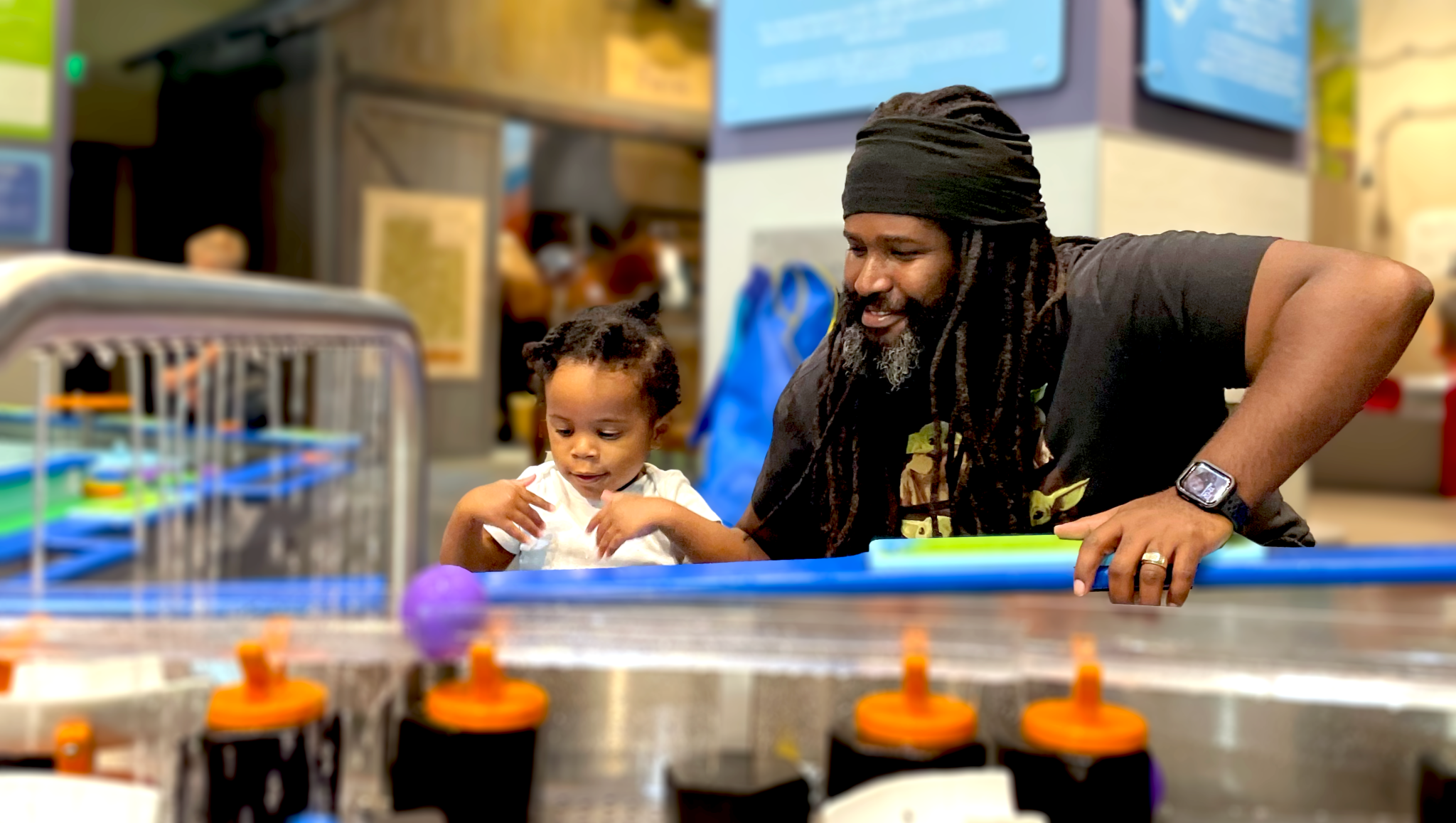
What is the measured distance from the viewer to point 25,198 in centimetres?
493

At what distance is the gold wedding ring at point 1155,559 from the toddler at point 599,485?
0.12 meters

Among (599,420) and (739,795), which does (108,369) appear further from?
(599,420)

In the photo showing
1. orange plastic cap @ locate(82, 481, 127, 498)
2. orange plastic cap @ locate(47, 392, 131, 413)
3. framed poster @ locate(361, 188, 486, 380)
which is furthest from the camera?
orange plastic cap @ locate(47, 392, 131, 413)

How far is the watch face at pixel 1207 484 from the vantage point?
1.13 ft

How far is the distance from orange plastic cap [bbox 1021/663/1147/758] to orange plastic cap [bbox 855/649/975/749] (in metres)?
0.12

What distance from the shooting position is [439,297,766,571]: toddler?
1.15 feet

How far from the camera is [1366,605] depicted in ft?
9.79

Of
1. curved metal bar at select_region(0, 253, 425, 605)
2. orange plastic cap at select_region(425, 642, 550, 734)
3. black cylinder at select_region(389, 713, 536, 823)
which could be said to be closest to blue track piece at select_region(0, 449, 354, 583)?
black cylinder at select_region(389, 713, 536, 823)

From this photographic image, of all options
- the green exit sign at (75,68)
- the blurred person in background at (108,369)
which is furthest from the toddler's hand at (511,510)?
the green exit sign at (75,68)

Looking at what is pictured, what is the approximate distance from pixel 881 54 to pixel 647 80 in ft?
27.2

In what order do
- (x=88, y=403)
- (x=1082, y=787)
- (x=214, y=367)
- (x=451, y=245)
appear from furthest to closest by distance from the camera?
(x=88, y=403) < (x=214, y=367) < (x=1082, y=787) < (x=451, y=245)

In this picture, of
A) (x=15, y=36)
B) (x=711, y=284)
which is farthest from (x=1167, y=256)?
(x=15, y=36)

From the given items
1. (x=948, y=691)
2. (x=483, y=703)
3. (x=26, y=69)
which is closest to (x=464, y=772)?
(x=483, y=703)

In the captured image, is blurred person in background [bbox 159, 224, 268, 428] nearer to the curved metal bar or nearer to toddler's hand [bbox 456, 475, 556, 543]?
the curved metal bar
